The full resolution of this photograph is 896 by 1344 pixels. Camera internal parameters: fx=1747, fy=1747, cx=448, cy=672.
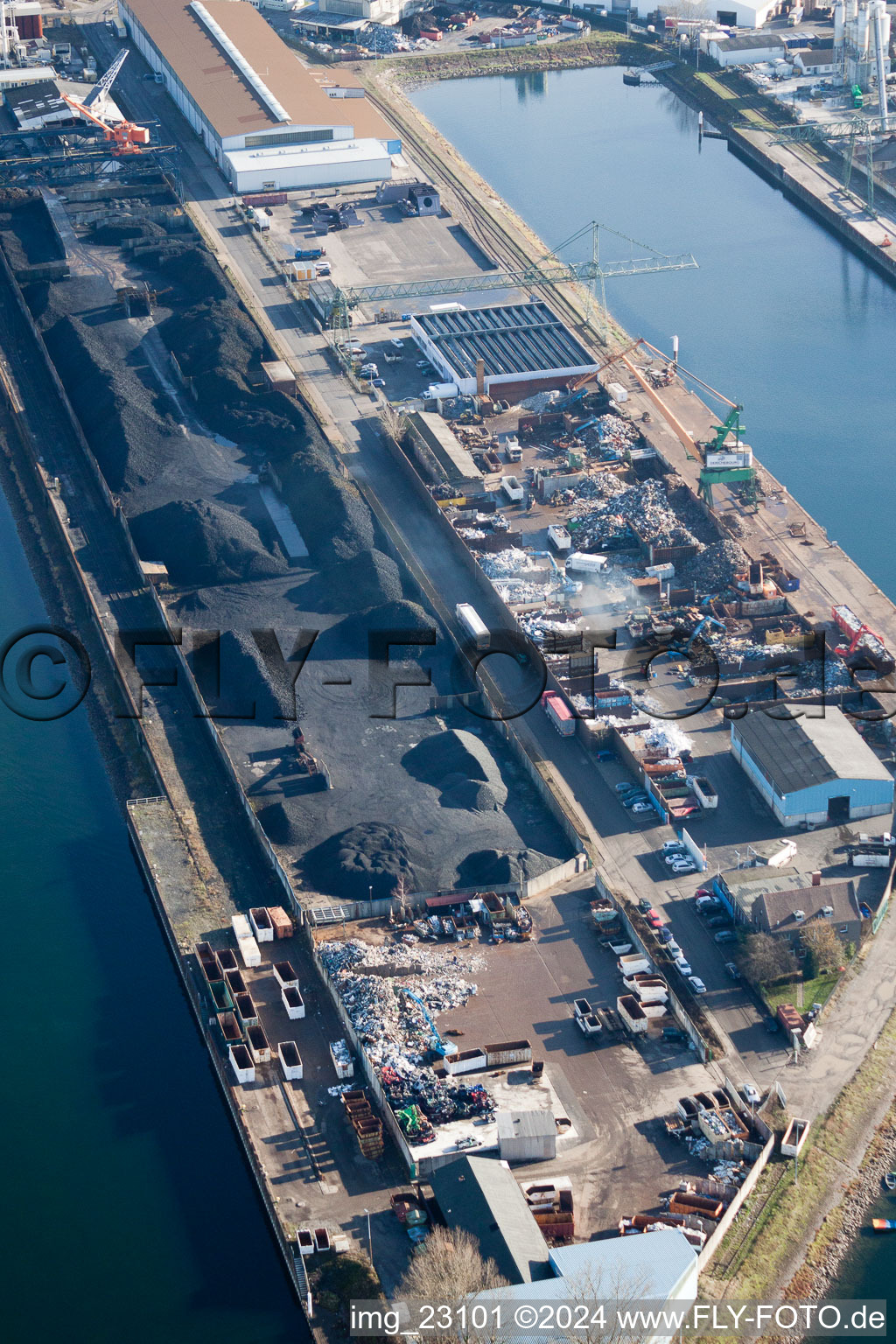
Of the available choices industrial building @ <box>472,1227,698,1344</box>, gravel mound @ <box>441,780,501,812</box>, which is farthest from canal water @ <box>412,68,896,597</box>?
Answer: industrial building @ <box>472,1227,698,1344</box>

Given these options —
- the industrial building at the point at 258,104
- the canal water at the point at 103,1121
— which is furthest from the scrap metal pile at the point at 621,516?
the industrial building at the point at 258,104

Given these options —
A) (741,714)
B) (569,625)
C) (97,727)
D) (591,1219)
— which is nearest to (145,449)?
(97,727)

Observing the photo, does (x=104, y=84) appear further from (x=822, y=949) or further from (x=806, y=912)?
(x=822, y=949)

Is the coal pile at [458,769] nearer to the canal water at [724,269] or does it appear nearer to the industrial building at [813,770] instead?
the industrial building at [813,770]

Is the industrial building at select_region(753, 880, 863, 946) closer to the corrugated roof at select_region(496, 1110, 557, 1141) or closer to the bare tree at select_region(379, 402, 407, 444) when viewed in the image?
the corrugated roof at select_region(496, 1110, 557, 1141)

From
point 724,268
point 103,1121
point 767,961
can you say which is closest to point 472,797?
point 767,961

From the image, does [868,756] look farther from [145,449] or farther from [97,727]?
[145,449]

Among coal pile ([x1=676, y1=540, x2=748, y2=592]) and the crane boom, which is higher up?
the crane boom
